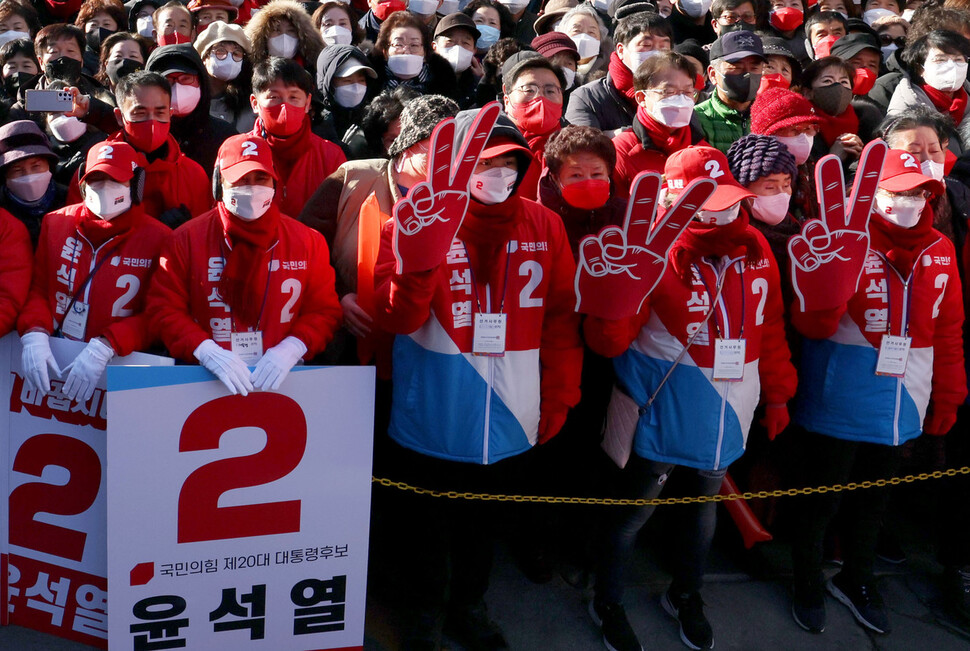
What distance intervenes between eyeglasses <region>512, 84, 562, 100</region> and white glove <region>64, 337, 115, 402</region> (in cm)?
225

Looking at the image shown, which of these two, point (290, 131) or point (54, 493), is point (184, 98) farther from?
point (54, 493)

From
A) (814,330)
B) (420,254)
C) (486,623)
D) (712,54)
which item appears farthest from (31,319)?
(712,54)

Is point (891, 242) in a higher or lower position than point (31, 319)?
higher

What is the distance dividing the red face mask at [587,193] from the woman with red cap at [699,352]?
0.23 m

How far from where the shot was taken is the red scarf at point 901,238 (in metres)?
3.74

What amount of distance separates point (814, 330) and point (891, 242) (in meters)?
0.48

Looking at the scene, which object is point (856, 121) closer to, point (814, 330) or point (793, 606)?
point (814, 330)

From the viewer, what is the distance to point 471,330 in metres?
3.33

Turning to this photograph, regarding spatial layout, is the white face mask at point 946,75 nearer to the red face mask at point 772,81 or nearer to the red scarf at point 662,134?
the red face mask at point 772,81

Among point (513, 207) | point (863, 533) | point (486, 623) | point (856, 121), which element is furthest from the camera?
point (856, 121)

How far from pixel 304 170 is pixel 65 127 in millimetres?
1085

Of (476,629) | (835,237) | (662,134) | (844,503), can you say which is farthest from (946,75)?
(476,629)

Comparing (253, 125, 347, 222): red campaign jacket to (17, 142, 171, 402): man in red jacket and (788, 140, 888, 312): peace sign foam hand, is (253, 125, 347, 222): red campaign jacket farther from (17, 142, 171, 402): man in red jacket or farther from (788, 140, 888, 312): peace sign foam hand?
(788, 140, 888, 312): peace sign foam hand

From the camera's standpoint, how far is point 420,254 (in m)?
2.93
